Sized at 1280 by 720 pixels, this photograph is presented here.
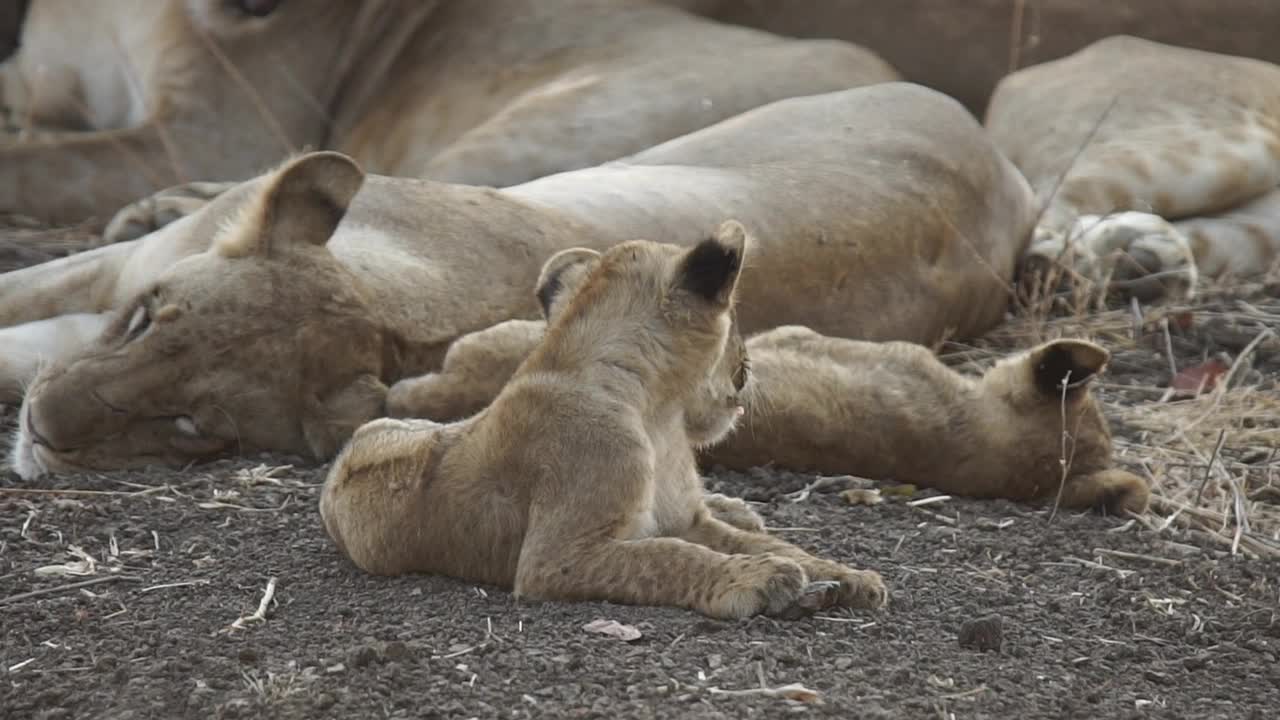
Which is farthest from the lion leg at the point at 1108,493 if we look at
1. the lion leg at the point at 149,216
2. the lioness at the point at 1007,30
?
the lioness at the point at 1007,30

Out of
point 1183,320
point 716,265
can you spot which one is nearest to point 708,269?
point 716,265

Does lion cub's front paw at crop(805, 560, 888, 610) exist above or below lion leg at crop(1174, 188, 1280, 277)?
above

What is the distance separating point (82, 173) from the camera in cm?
621

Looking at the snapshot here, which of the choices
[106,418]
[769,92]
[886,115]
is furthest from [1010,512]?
[769,92]

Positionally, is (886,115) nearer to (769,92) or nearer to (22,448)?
(769,92)

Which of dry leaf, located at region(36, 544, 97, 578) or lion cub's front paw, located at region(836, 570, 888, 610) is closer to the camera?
lion cub's front paw, located at region(836, 570, 888, 610)

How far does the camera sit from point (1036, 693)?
7.95 ft

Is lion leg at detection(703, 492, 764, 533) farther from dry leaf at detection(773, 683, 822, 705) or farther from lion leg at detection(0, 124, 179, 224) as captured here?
lion leg at detection(0, 124, 179, 224)

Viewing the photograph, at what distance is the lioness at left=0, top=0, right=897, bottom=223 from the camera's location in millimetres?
5930

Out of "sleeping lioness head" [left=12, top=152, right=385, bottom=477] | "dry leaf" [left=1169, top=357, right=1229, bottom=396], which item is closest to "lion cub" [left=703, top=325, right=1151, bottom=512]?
"sleeping lioness head" [left=12, top=152, right=385, bottom=477]

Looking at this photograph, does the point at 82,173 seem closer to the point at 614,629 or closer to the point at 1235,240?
the point at 1235,240

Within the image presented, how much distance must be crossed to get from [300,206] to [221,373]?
1.18ft

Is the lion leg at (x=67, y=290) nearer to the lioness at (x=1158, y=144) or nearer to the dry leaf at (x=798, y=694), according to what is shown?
the dry leaf at (x=798, y=694)

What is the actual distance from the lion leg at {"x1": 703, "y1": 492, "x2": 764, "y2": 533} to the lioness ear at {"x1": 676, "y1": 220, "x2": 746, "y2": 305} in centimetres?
39
